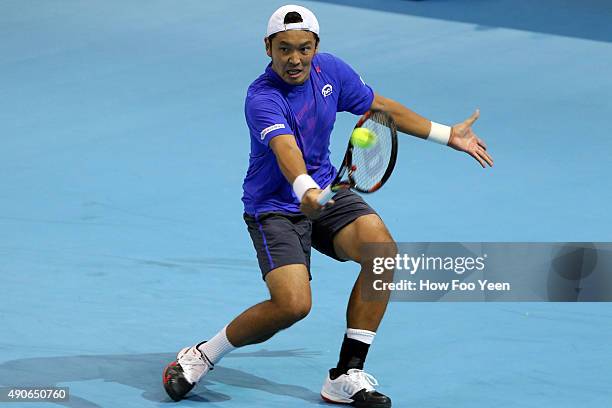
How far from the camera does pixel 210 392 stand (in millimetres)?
6008

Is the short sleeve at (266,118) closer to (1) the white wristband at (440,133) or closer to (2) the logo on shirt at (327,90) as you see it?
(2) the logo on shirt at (327,90)

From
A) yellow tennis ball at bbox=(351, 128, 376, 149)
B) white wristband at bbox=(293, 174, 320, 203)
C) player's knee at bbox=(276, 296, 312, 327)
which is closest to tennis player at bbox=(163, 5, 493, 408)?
player's knee at bbox=(276, 296, 312, 327)

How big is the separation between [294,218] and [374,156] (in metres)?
Answer: 0.56

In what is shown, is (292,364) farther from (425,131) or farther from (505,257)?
(505,257)

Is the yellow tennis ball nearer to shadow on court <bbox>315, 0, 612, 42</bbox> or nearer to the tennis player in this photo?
the tennis player

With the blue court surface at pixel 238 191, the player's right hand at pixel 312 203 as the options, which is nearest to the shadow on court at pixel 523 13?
the blue court surface at pixel 238 191

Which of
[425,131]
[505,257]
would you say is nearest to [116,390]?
[425,131]

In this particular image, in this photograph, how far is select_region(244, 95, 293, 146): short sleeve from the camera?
5.67 metres

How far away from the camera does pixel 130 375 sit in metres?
6.14

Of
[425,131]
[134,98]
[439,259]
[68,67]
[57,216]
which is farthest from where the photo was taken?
[68,67]

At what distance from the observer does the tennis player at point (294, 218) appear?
5.70 metres

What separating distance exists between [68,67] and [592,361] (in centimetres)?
660

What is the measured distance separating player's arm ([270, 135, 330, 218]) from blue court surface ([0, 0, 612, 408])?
40.7 inches

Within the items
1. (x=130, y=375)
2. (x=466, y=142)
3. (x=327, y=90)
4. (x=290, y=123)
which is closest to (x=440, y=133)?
(x=466, y=142)
